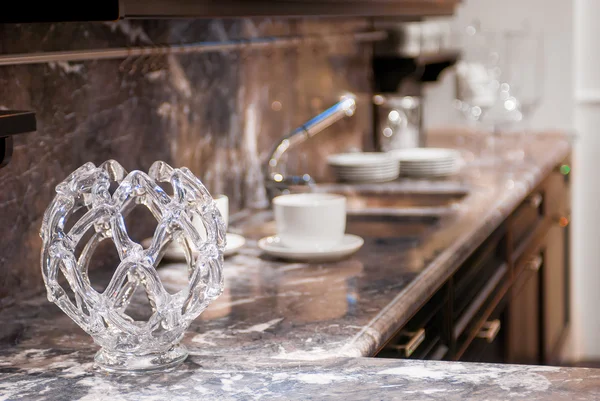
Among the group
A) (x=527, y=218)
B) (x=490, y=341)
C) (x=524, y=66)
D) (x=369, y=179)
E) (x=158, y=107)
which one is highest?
(x=524, y=66)

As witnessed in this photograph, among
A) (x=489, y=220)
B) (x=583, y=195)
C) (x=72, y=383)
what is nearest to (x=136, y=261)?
(x=72, y=383)

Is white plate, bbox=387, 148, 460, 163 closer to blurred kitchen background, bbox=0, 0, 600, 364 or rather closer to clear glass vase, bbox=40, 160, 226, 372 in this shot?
blurred kitchen background, bbox=0, 0, 600, 364

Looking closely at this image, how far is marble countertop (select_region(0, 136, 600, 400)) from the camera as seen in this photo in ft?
3.51

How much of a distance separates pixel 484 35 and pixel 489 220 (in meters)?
1.84

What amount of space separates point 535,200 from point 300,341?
188 cm

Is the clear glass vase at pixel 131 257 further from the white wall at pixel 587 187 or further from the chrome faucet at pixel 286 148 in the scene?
the white wall at pixel 587 187

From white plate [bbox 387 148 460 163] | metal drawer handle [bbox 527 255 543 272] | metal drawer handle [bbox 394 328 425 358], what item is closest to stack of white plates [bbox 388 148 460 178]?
white plate [bbox 387 148 460 163]

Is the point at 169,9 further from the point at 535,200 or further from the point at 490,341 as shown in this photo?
the point at 535,200

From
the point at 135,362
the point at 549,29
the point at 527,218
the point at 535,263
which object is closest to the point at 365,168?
the point at 527,218

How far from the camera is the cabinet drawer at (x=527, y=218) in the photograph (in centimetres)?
276

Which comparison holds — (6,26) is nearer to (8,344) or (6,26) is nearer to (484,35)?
(8,344)

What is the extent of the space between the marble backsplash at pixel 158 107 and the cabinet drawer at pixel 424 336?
62 cm

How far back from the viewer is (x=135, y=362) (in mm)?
1155

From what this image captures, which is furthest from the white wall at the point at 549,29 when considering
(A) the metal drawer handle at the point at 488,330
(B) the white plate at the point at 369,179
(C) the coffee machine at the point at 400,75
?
(A) the metal drawer handle at the point at 488,330
